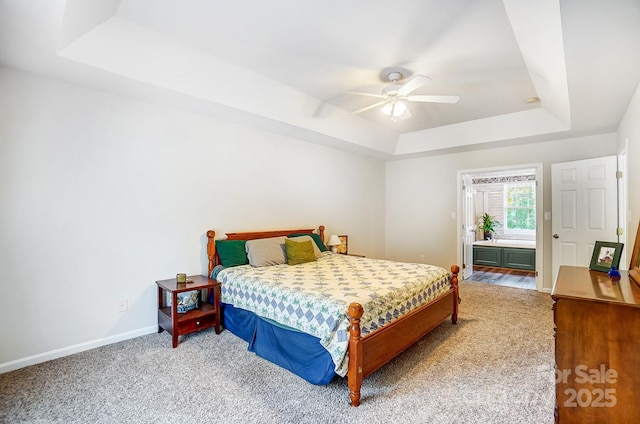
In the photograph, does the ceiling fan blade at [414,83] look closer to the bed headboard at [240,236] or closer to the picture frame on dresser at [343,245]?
the bed headboard at [240,236]

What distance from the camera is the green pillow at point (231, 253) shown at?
3.59 metres

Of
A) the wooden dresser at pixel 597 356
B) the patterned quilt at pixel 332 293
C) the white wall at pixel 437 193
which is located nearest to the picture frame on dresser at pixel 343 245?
the patterned quilt at pixel 332 293

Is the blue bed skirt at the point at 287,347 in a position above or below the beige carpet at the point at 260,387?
above

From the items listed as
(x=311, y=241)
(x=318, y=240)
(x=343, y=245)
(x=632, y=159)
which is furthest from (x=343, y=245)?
(x=632, y=159)

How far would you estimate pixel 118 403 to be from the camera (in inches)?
81.7

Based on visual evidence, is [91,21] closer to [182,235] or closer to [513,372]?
[182,235]

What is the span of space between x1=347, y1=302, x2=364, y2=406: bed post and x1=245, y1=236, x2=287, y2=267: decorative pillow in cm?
181

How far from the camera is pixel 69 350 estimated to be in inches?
109

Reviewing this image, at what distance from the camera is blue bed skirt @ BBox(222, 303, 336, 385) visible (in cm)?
224

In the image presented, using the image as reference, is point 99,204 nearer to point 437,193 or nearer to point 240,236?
point 240,236

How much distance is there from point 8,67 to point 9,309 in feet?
6.57

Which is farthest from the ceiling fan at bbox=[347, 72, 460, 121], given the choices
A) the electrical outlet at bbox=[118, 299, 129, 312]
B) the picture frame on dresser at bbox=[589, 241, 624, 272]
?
the electrical outlet at bbox=[118, 299, 129, 312]

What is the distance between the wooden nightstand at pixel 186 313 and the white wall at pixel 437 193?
4.33 m

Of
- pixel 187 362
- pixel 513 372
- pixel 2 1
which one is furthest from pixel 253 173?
pixel 513 372
